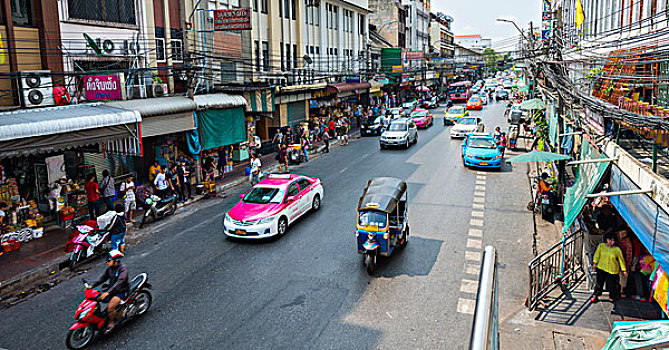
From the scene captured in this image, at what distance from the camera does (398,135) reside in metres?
33.4

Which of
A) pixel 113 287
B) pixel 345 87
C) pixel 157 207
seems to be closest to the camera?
pixel 113 287

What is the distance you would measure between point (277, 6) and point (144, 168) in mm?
16526

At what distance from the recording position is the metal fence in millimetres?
10797

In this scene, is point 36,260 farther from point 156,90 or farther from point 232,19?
point 232,19

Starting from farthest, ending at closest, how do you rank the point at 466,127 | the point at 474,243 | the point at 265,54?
the point at 466,127 → the point at 265,54 → the point at 474,243

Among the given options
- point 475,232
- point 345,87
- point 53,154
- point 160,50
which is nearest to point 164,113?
point 53,154

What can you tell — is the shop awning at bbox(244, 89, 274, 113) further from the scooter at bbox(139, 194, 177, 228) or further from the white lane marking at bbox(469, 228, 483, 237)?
the white lane marking at bbox(469, 228, 483, 237)

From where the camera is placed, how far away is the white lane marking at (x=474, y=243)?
14797mm

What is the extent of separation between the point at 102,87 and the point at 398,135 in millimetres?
20114

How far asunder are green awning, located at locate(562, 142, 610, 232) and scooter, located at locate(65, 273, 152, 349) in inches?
382

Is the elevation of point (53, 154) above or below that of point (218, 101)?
below

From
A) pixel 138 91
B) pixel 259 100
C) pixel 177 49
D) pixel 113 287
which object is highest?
pixel 177 49

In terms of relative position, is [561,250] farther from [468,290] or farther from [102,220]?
[102,220]

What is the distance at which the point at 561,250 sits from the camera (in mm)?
12141
